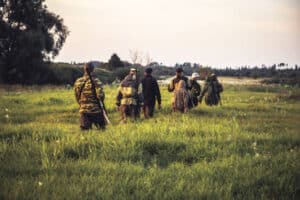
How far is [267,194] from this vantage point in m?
6.47

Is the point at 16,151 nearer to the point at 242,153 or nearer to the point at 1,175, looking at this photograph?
the point at 1,175

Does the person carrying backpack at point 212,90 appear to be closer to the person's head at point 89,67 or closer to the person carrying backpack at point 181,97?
the person carrying backpack at point 181,97

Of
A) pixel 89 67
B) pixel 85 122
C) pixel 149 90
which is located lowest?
pixel 85 122

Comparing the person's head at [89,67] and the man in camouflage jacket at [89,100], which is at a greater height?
the person's head at [89,67]

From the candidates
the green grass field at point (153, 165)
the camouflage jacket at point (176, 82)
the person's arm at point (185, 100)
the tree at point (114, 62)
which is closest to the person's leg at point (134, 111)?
the camouflage jacket at point (176, 82)

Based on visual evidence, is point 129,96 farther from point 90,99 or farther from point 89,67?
point 89,67

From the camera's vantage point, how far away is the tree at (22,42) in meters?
33.5

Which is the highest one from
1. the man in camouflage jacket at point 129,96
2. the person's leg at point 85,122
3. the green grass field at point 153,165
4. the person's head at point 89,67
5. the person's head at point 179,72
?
the person's head at point 89,67

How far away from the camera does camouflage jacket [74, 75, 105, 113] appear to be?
40.5ft

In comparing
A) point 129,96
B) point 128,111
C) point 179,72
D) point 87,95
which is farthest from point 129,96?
point 87,95

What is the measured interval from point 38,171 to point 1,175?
552 mm

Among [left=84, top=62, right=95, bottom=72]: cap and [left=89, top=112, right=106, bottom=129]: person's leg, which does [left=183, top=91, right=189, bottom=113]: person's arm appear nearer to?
[left=89, top=112, right=106, bottom=129]: person's leg

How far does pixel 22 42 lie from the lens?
115 feet

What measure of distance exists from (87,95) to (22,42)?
24.4 metres
